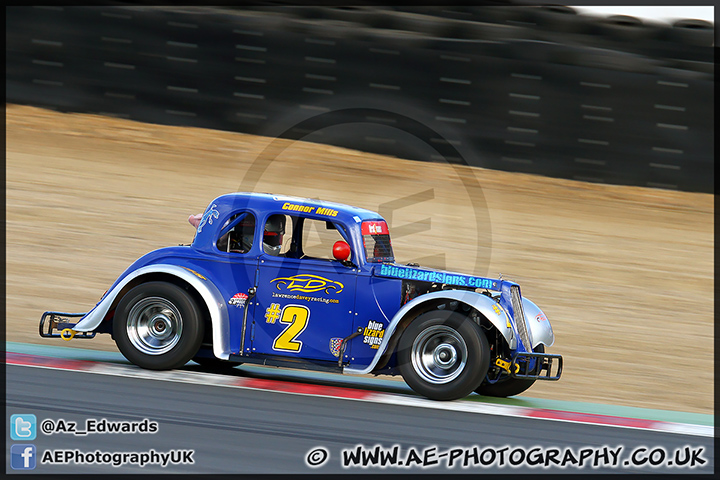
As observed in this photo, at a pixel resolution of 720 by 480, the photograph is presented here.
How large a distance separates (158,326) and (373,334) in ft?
7.01

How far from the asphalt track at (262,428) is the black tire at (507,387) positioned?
1197 mm

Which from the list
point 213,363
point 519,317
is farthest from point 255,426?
point 519,317

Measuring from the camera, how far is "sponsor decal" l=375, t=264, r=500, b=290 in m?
7.66

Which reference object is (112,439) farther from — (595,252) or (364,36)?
(364,36)

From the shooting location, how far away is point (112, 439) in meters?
5.57

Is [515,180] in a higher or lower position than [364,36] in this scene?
lower

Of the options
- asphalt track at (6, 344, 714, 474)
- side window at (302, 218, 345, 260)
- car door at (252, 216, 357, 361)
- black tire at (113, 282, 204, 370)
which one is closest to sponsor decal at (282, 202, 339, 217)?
side window at (302, 218, 345, 260)

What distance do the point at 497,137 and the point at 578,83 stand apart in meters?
2.02

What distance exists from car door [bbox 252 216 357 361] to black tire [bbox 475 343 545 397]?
166 centimetres

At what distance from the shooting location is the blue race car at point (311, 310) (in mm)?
7500

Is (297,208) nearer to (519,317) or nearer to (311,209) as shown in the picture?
(311,209)

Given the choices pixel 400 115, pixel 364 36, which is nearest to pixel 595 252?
pixel 400 115

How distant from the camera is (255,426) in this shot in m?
6.14

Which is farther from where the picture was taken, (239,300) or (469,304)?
(239,300)
